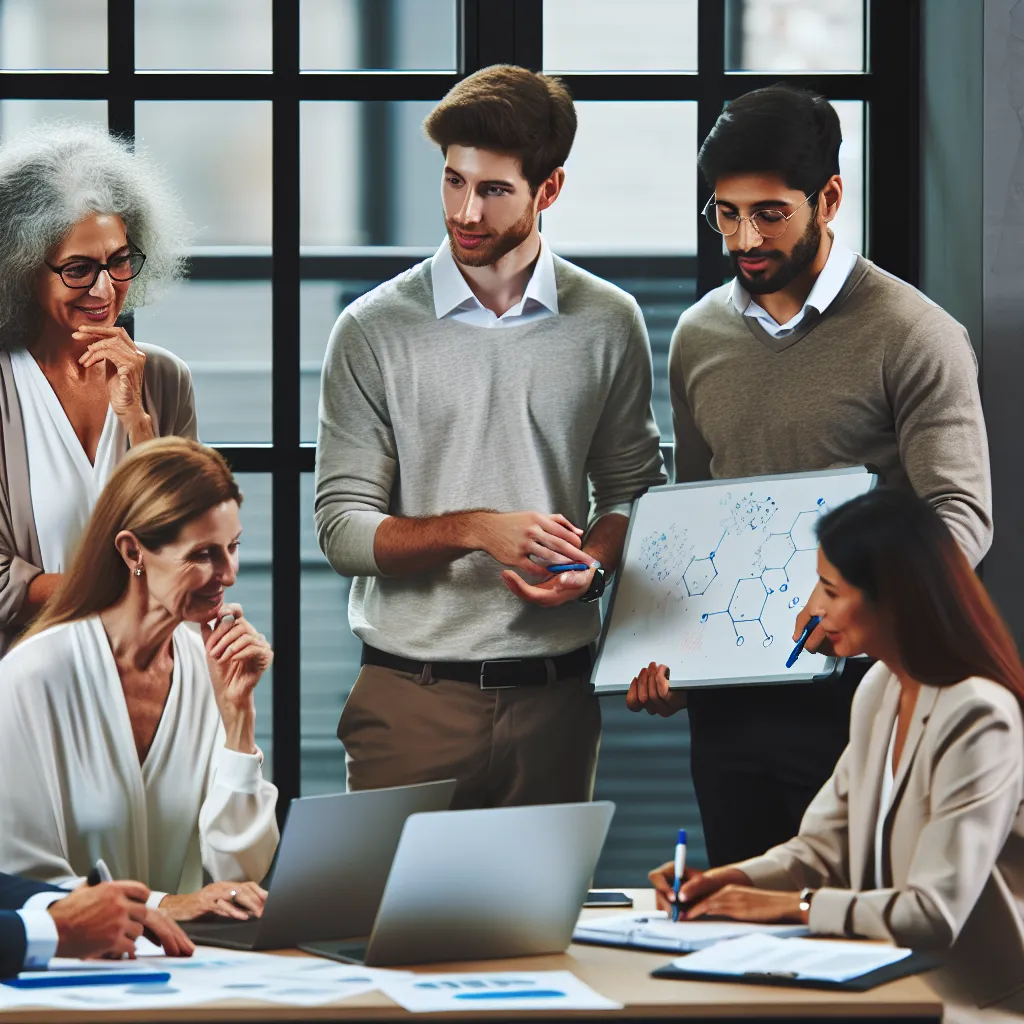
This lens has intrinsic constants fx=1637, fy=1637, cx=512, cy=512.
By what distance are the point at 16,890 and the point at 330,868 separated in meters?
0.43

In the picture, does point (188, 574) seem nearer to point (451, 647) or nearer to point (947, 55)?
point (451, 647)

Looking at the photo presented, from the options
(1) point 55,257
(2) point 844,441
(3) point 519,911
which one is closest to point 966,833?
(3) point 519,911

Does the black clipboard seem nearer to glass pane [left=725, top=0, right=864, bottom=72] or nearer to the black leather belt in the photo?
the black leather belt

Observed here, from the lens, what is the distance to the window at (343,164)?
157 inches

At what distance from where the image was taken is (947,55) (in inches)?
150

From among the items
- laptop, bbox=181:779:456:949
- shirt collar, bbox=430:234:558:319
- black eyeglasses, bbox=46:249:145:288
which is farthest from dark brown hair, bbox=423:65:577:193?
laptop, bbox=181:779:456:949

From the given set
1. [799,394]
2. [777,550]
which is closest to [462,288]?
[799,394]

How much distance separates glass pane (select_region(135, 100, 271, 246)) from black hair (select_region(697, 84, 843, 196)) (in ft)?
4.31

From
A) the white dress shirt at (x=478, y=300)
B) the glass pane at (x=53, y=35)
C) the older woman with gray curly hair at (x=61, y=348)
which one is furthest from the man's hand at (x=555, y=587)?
the glass pane at (x=53, y=35)

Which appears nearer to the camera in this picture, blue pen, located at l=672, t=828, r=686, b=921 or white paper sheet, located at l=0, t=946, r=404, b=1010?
white paper sheet, located at l=0, t=946, r=404, b=1010

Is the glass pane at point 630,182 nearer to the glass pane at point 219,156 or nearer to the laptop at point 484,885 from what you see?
the glass pane at point 219,156

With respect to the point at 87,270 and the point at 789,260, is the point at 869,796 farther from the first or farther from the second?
the point at 87,270

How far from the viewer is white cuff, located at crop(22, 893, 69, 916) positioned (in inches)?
84.5

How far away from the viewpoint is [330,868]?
2.17 m
